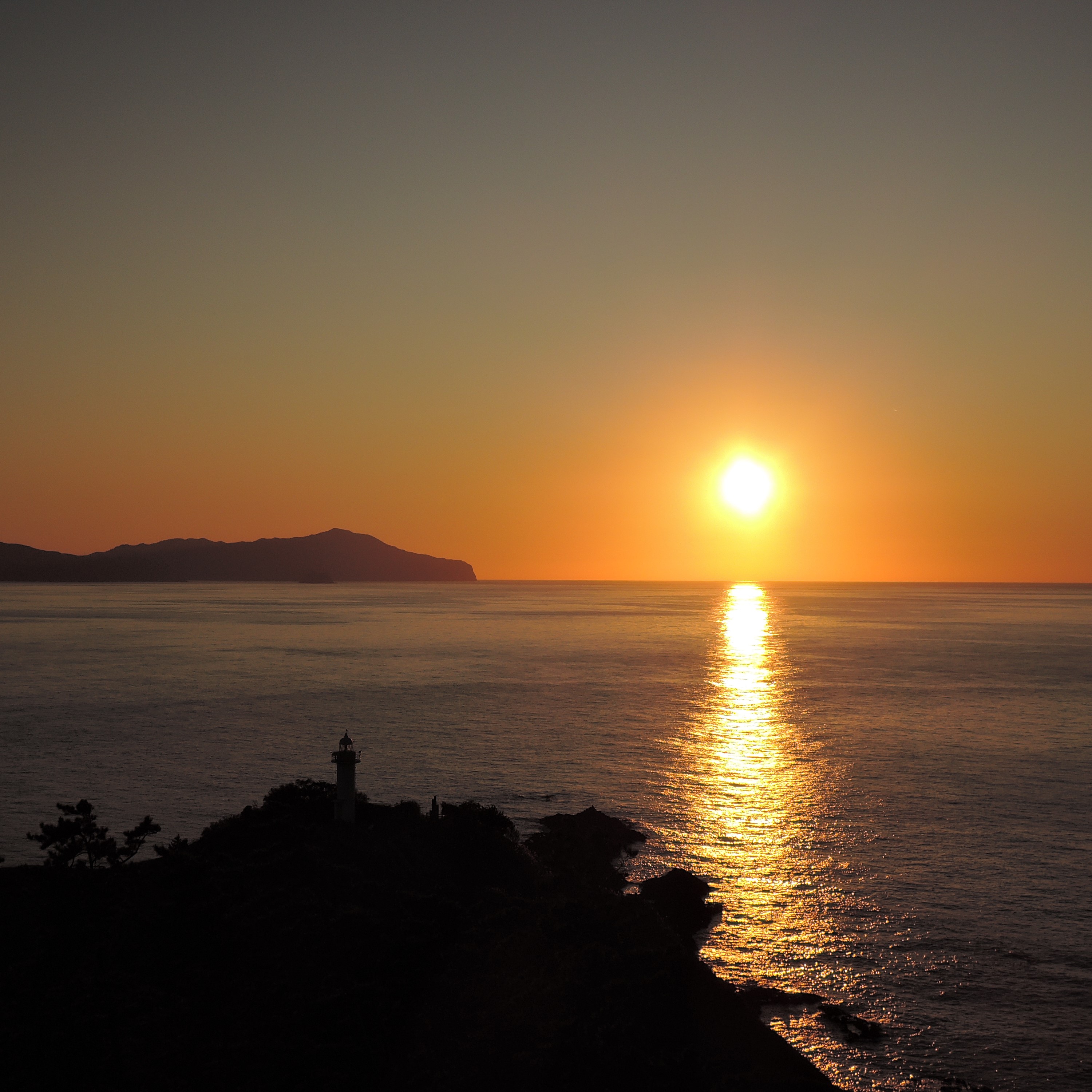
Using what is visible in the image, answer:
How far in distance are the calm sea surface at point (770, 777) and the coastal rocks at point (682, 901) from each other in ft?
1.66

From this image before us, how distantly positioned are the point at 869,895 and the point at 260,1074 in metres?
15.2

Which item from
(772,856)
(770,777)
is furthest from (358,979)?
(770,777)

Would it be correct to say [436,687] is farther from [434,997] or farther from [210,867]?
[434,997]

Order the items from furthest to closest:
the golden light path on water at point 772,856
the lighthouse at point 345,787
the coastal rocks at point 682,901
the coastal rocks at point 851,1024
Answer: the lighthouse at point 345,787 → the coastal rocks at point 682,901 → the golden light path on water at point 772,856 → the coastal rocks at point 851,1024

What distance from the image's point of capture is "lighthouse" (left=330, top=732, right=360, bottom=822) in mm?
19891

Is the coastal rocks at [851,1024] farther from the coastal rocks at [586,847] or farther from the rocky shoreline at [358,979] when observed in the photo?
the coastal rocks at [586,847]

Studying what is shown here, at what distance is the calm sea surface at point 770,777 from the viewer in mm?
15953

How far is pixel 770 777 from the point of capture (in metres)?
34.5

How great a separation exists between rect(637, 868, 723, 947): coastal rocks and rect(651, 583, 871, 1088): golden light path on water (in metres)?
0.38

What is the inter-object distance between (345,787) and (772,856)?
39.4 feet

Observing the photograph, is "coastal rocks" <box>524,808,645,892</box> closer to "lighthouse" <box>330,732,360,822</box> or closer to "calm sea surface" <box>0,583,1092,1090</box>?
"calm sea surface" <box>0,583,1092,1090</box>

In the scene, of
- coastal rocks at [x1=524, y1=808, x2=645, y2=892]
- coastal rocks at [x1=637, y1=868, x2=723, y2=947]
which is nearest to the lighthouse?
coastal rocks at [x1=524, y1=808, x2=645, y2=892]

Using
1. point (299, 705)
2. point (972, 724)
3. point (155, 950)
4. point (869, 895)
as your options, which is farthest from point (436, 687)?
point (155, 950)

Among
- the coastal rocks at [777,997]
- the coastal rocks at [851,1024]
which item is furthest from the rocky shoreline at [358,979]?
the coastal rocks at [851,1024]
